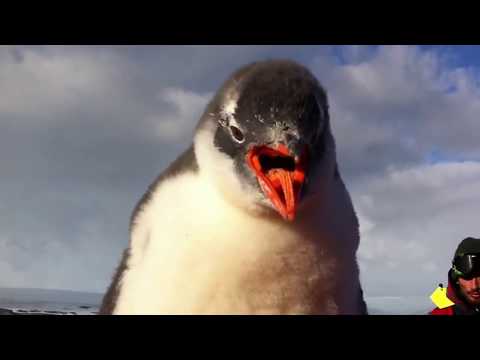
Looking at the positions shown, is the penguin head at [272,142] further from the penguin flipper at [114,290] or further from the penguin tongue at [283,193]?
the penguin flipper at [114,290]

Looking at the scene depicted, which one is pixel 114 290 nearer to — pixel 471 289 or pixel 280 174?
pixel 280 174

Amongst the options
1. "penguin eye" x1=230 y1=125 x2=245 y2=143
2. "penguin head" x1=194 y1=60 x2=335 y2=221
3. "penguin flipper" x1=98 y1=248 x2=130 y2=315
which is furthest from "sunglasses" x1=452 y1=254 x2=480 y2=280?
"penguin flipper" x1=98 y1=248 x2=130 y2=315

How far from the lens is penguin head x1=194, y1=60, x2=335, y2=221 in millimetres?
1587

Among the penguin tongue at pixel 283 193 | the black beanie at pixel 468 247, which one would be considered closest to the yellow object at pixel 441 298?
the black beanie at pixel 468 247

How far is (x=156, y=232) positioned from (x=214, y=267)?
0.84 ft

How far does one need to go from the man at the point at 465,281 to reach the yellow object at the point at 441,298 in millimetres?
15

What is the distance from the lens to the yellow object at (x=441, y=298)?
2.22 metres

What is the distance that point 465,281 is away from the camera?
2160mm

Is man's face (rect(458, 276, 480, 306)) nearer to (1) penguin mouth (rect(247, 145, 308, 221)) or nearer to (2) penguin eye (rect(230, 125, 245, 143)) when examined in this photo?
(1) penguin mouth (rect(247, 145, 308, 221))

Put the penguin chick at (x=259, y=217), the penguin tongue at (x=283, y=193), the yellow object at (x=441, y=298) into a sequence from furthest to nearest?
the yellow object at (x=441, y=298), the penguin chick at (x=259, y=217), the penguin tongue at (x=283, y=193)
